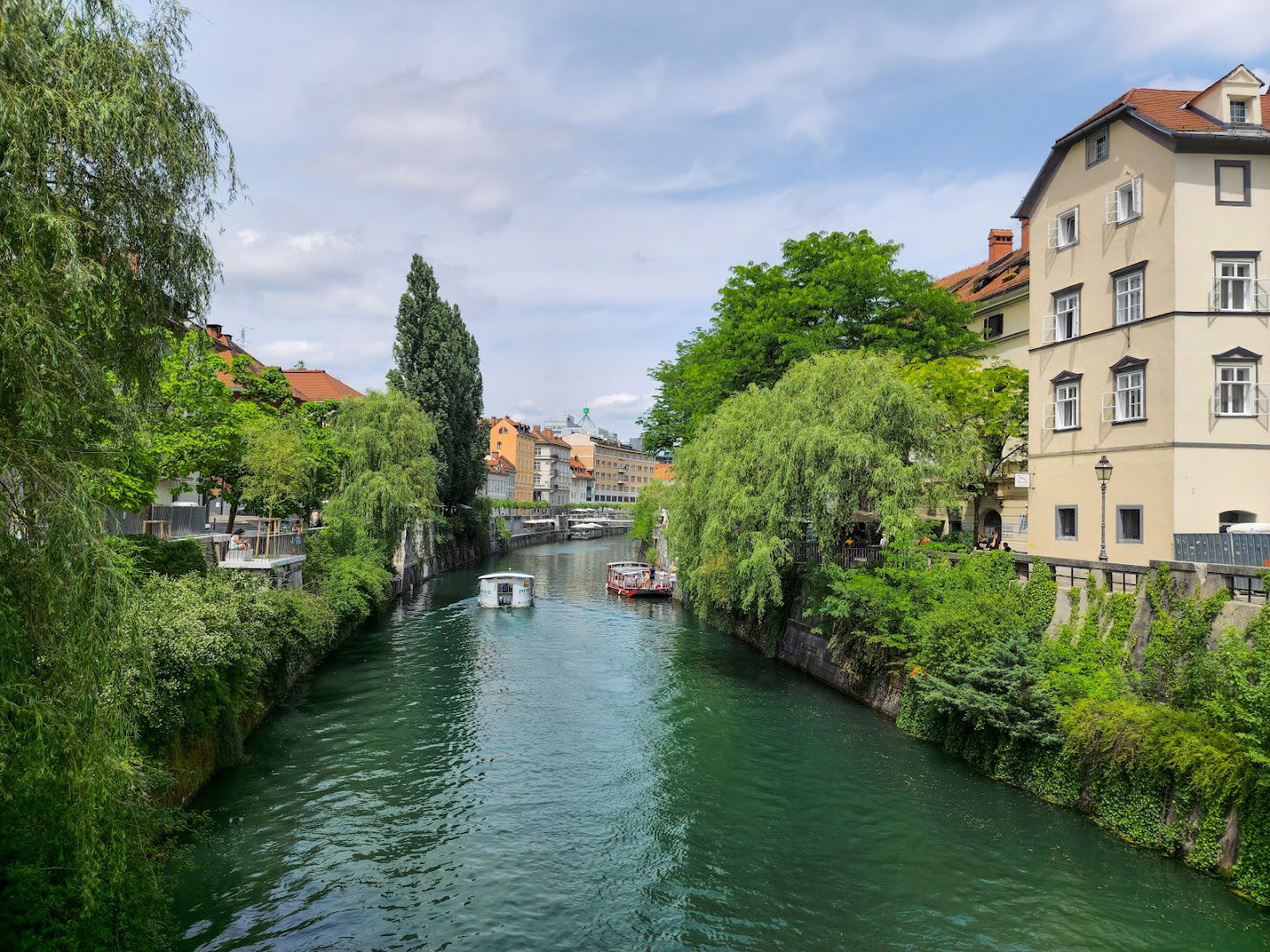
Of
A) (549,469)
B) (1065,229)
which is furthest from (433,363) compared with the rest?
(549,469)

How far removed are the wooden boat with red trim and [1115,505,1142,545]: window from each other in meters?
28.3

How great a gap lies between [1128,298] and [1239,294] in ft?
7.53

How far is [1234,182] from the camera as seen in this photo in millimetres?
19266

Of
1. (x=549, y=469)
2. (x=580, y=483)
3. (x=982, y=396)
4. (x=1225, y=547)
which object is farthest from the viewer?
(x=580, y=483)

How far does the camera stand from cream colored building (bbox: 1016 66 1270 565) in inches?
751

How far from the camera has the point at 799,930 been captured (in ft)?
34.9

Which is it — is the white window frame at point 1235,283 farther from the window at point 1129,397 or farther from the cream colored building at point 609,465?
the cream colored building at point 609,465

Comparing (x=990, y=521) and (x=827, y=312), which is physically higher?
(x=827, y=312)

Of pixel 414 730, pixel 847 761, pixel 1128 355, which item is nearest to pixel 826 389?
pixel 1128 355

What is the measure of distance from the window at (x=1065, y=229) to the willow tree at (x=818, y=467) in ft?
17.8

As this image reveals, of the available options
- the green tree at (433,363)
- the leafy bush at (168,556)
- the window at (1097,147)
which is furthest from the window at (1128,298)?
the green tree at (433,363)

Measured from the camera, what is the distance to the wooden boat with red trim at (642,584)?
46.2 meters

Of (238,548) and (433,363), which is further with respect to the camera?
(433,363)

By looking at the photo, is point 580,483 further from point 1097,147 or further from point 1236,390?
point 1236,390
